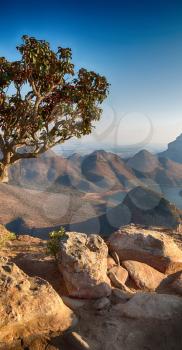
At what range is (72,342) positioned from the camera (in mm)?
9203

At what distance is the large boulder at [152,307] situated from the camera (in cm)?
1106

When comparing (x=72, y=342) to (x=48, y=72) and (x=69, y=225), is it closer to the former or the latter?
(x=48, y=72)

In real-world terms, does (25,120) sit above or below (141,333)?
above

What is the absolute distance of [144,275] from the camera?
15695 mm

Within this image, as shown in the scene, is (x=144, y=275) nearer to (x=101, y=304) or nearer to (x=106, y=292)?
(x=106, y=292)

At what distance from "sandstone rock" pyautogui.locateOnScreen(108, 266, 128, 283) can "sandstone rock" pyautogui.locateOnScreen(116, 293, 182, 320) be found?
2.77 metres

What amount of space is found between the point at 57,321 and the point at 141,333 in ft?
9.41

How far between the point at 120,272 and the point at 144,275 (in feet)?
4.60

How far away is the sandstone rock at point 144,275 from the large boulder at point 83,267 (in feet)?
6.54

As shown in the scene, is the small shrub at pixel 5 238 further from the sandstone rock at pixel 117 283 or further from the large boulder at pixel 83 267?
the sandstone rock at pixel 117 283

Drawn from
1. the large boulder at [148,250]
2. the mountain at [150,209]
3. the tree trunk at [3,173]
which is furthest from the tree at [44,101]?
the mountain at [150,209]

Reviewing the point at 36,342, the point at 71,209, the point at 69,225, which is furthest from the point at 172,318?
the point at 71,209

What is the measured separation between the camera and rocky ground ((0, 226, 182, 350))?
965cm

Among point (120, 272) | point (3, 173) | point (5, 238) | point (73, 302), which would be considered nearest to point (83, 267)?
point (73, 302)
